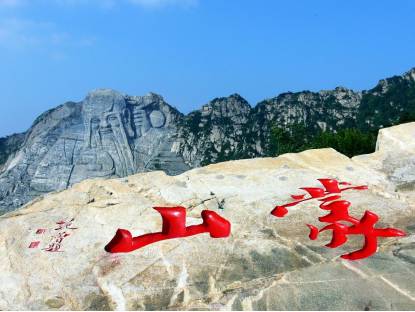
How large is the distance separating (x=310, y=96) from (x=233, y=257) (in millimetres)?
59531

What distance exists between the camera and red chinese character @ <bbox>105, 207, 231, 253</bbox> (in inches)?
239

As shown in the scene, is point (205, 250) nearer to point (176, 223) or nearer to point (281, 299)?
point (176, 223)

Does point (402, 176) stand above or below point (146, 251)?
above

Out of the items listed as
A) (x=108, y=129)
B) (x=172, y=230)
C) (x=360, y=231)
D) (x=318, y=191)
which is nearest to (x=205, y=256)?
(x=172, y=230)

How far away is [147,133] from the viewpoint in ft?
233

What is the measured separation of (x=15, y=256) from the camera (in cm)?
609

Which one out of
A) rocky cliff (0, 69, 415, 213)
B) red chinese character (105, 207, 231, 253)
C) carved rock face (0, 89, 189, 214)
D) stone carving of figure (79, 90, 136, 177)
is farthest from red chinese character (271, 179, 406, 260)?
stone carving of figure (79, 90, 136, 177)

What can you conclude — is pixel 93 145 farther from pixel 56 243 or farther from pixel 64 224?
pixel 56 243

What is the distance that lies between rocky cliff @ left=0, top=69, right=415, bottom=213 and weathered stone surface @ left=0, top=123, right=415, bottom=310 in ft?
170

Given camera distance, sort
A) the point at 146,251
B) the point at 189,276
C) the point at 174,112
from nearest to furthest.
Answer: the point at 189,276
the point at 146,251
the point at 174,112

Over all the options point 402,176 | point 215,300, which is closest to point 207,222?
point 215,300

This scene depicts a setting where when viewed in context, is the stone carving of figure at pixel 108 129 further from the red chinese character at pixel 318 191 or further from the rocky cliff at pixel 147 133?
the red chinese character at pixel 318 191

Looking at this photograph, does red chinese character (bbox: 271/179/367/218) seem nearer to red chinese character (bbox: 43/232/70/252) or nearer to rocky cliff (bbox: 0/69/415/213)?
red chinese character (bbox: 43/232/70/252)

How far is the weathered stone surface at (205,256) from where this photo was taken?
527 cm
